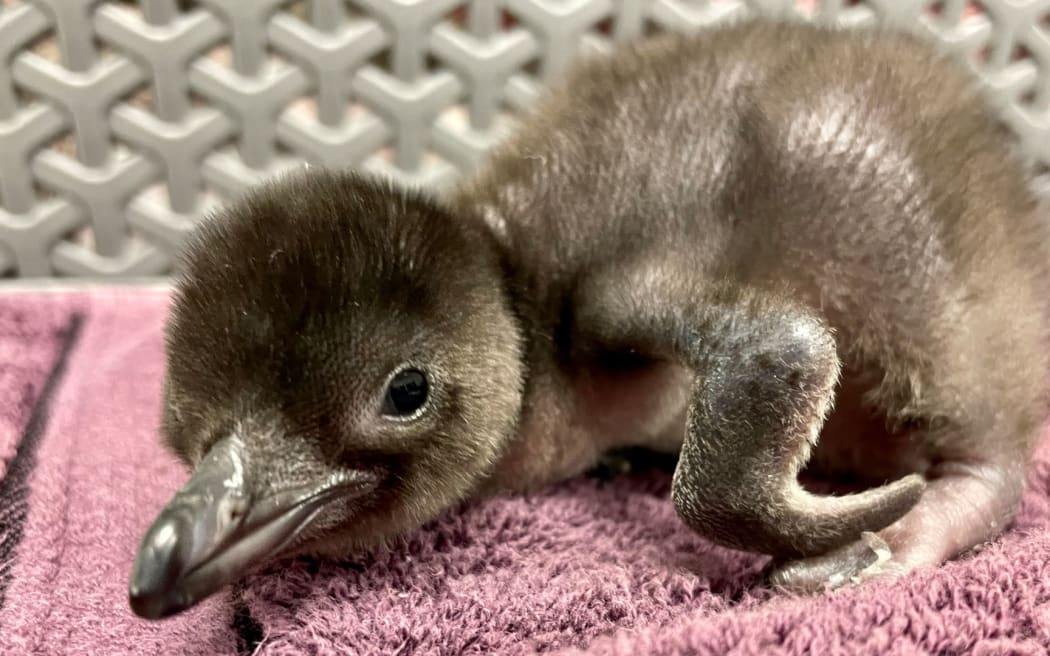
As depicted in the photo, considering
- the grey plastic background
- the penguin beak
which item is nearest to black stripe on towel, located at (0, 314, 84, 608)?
the grey plastic background

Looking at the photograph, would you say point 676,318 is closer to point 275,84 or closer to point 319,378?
point 319,378

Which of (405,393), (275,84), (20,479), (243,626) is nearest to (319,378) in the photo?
(405,393)

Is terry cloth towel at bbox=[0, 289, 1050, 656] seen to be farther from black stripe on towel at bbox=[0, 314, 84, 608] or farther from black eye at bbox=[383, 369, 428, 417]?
black eye at bbox=[383, 369, 428, 417]

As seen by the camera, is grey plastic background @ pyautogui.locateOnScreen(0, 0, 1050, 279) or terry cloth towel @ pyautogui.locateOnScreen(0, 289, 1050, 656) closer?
terry cloth towel @ pyautogui.locateOnScreen(0, 289, 1050, 656)

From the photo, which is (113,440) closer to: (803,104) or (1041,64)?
(803,104)

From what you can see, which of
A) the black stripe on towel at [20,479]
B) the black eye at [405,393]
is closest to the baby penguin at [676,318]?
the black eye at [405,393]
